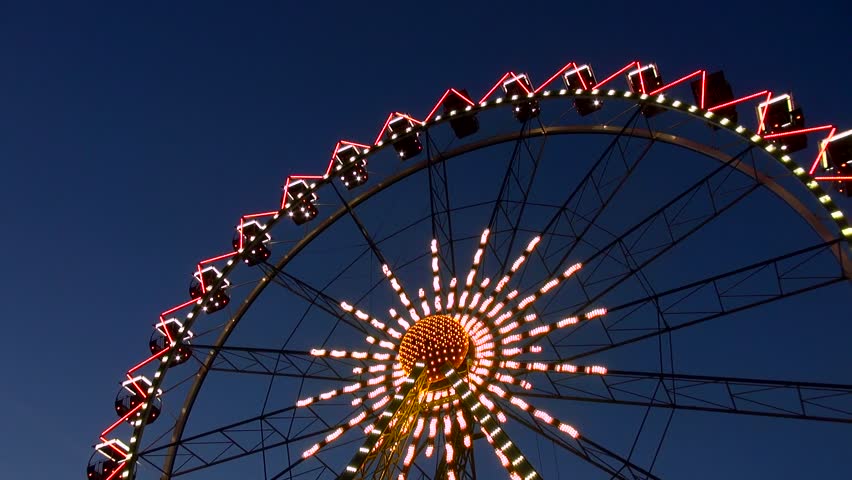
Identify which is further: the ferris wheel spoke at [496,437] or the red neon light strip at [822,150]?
the red neon light strip at [822,150]

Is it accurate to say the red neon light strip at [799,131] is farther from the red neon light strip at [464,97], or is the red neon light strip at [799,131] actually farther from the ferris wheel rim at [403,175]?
the red neon light strip at [464,97]

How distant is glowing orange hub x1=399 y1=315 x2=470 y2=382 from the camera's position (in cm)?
1506

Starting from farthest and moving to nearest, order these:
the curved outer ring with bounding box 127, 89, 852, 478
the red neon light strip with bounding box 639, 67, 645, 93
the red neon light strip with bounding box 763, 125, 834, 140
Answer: the red neon light strip with bounding box 639, 67, 645, 93 → the red neon light strip with bounding box 763, 125, 834, 140 → the curved outer ring with bounding box 127, 89, 852, 478

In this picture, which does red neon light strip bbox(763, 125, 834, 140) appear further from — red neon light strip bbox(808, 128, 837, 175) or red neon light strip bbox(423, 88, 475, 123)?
red neon light strip bbox(423, 88, 475, 123)

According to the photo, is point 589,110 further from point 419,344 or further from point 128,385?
point 128,385

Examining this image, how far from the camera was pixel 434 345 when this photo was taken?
15305 mm

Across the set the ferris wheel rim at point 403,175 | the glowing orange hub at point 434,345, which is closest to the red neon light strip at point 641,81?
the ferris wheel rim at point 403,175

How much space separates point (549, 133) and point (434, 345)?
6061mm

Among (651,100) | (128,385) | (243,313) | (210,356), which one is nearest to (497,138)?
(651,100)

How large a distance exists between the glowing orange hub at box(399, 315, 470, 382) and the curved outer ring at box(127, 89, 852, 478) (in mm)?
4996

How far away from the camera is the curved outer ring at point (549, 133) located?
1325 cm

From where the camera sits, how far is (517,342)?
1569 cm

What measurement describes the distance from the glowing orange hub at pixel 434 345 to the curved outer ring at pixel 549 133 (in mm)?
4996

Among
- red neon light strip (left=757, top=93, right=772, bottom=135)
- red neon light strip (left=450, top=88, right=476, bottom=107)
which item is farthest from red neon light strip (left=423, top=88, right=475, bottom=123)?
red neon light strip (left=757, top=93, right=772, bottom=135)
